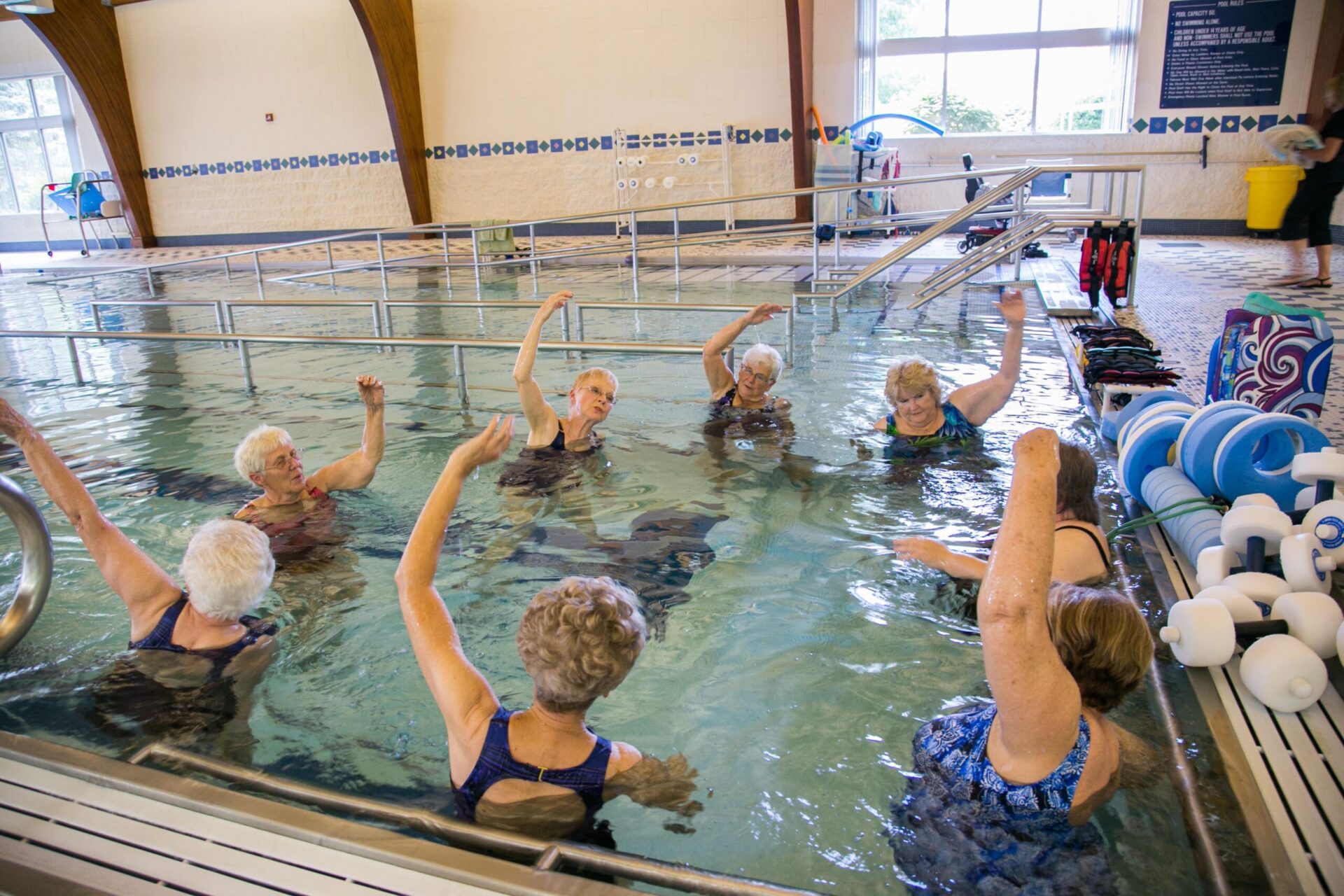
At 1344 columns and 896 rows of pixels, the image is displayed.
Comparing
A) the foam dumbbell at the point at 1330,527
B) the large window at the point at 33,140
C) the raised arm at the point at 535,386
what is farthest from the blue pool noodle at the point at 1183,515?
the large window at the point at 33,140

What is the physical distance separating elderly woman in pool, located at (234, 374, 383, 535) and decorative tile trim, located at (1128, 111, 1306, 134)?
13.1 m

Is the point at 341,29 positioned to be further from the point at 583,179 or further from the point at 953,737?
the point at 953,737

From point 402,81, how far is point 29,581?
1548 cm

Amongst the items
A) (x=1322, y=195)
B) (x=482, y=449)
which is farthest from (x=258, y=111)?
(x=482, y=449)

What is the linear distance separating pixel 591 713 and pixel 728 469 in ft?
6.94

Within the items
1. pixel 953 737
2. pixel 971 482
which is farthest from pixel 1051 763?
pixel 971 482

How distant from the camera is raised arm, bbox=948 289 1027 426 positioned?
11.9ft

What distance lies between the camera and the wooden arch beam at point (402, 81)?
587 inches

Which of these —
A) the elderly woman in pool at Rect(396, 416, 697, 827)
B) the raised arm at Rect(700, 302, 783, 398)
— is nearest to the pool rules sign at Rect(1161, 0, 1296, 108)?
the raised arm at Rect(700, 302, 783, 398)

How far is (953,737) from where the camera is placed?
1.97 meters

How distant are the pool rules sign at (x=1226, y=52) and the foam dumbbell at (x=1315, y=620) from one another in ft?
43.1

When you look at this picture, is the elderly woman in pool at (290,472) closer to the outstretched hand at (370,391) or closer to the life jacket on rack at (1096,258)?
the outstretched hand at (370,391)

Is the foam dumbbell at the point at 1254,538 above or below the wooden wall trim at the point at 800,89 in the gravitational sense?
below

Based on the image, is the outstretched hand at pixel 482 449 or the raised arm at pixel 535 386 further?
the raised arm at pixel 535 386
